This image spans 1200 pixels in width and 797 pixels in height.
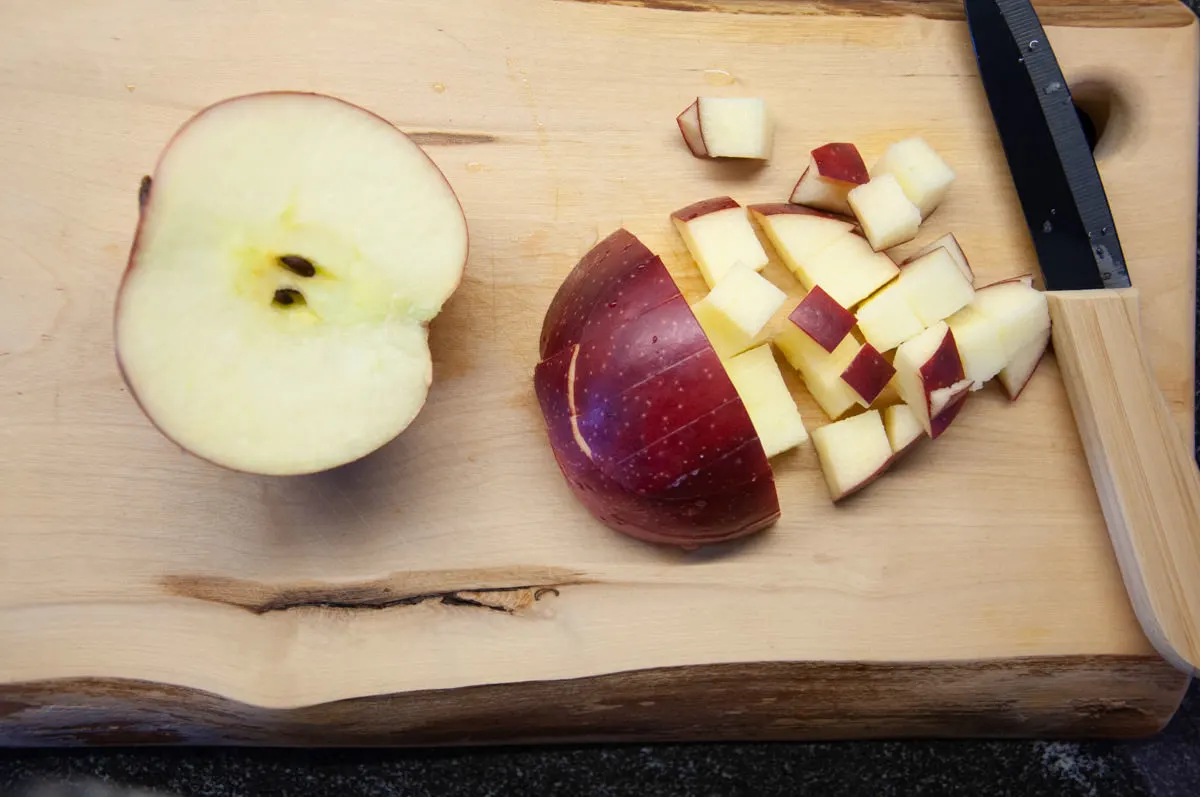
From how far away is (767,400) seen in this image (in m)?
1.20

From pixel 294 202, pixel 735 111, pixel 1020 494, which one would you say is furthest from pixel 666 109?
pixel 1020 494

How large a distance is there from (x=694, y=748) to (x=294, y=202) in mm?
1031

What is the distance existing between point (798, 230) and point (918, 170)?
0.20 metres

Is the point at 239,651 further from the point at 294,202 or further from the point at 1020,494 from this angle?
the point at 1020,494

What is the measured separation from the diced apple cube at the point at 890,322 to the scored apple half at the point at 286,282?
1.93 feet

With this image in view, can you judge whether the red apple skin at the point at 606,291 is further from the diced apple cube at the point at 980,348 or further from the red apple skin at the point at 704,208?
the diced apple cube at the point at 980,348

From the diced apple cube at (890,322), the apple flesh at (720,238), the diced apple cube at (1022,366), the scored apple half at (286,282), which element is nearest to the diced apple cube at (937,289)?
the diced apple cube at (890,322)

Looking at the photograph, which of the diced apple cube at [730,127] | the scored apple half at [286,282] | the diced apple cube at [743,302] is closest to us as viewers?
the scored apple half at [286,282]

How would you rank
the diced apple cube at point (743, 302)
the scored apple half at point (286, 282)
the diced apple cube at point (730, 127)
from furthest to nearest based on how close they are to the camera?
the diced apple cube at point (730, 127) → the diced apple cube at point (743, 302) → the scored apple half at point (286, 282)

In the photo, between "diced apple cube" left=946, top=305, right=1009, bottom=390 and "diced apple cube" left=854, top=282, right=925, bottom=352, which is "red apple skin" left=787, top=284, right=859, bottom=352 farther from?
"diced apple cube" left=946, top=305, right=1009, bottom=390

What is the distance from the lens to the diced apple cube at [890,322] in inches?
48.3

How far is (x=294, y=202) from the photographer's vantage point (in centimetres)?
103

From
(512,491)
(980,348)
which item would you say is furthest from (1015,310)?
(512,491)

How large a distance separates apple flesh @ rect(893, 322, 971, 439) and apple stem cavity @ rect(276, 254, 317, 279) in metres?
0.80
